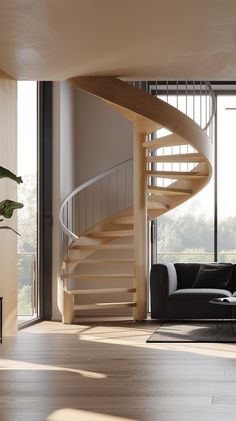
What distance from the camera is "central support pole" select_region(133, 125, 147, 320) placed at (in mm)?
10469

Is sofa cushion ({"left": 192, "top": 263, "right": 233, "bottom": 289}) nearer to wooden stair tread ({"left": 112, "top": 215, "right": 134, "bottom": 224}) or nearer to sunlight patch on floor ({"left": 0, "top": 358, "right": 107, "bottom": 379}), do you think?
wooden stair tread ({"left": 112, "top": 215, "right": 134, "bottom": 224})

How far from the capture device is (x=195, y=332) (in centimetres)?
888

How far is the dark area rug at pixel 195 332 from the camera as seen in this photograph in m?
8.24

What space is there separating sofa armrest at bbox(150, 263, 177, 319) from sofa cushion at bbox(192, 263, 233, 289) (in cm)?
42

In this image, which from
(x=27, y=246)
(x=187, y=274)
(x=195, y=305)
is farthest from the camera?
(x=187, y=274)

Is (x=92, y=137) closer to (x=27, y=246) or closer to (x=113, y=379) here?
(x=27, y=246)

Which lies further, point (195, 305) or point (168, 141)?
point (168, 141)

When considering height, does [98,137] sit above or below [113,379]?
above

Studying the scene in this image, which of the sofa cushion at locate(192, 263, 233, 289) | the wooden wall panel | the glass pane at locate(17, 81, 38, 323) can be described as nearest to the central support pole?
the sofa cushion at locate(192, 263, 233, 289)

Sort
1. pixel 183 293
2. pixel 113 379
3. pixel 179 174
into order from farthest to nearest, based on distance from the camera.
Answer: pixel 179 174
pixel 183 293
pixel 113 379

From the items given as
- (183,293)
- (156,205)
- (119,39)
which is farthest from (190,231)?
(119,39)

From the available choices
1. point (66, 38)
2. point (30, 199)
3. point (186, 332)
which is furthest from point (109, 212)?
point (66, 38)

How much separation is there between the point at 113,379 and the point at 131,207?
17.8ft

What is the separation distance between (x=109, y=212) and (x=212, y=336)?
136 inches
